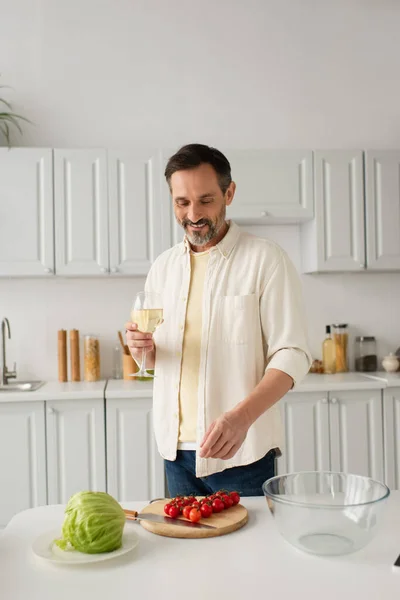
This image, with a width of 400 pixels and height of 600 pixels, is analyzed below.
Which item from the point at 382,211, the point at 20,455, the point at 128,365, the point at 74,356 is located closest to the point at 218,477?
the point at 20,455

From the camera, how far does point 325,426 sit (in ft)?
11.4

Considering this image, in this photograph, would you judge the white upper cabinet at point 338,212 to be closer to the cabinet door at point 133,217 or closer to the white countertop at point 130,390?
the cabinet door at point 133,217

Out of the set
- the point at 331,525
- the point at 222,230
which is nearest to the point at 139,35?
the point at 222,230

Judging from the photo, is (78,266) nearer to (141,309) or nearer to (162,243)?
(162,243)

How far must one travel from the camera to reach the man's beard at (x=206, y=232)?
194 cm

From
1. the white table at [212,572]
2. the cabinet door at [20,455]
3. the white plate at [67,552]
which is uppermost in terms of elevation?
the white plate at [67,552]

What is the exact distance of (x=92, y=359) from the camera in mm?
3734

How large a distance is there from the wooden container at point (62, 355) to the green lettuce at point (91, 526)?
258 cm

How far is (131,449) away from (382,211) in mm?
1958

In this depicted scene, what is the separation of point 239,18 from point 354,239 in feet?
5.20

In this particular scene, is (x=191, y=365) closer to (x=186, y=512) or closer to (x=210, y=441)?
(x=210, y=441)

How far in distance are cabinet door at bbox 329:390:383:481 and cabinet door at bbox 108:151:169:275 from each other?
1.28 metres

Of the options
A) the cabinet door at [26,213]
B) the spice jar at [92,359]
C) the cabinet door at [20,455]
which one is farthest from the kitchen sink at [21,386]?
the cabinet door at [26,213]

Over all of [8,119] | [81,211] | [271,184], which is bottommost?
[81,211]
